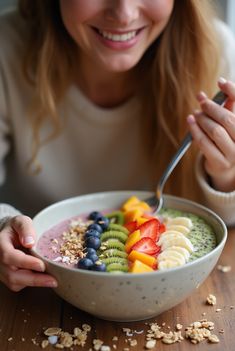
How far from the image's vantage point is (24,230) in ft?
3.14

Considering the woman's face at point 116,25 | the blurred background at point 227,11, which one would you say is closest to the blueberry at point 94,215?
the woman's face at point 116,25

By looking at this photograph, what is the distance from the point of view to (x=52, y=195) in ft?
5.18

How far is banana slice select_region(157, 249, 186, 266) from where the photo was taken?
906 millimetres

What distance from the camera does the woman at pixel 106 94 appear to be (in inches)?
50.1

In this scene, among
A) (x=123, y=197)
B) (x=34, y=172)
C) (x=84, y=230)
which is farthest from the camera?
(x=34, y=172)

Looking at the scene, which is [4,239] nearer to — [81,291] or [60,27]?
[81,291]

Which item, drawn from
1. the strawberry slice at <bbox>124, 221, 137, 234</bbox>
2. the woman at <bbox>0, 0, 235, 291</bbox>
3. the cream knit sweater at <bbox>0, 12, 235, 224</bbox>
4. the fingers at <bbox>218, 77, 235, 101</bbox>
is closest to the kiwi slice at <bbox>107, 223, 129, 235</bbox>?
the strawberry slice at <bbox>124, 221, 137, 234</bbox>

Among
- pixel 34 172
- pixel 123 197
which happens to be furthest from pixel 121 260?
pixel 34 172

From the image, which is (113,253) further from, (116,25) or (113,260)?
(116,25)

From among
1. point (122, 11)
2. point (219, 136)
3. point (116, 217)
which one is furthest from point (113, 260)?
point (122, 11)

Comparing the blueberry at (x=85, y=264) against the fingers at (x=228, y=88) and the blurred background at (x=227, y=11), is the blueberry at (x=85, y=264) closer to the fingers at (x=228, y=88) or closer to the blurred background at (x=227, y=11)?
the fingers at (x=228, y=88)

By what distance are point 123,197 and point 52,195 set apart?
40 centimetres

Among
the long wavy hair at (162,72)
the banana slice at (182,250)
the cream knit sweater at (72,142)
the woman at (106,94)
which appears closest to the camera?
the banana slice at (182,250)

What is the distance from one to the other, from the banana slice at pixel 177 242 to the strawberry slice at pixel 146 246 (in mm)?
25
